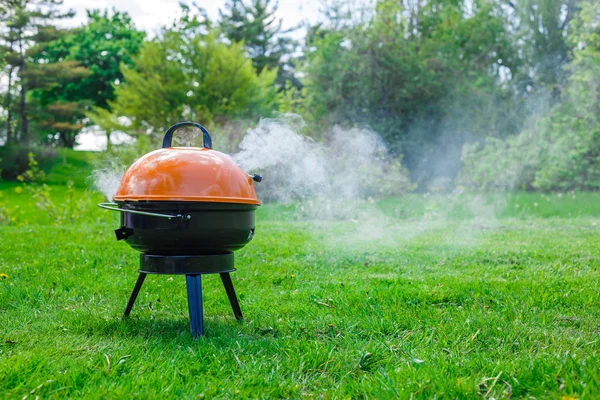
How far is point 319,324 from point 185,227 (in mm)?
935

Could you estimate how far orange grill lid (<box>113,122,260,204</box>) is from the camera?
9.20 ft

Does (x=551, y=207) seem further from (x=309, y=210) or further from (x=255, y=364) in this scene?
(x=255, y=364)

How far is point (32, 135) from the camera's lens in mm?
22406

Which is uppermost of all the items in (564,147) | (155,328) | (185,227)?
(564,147)

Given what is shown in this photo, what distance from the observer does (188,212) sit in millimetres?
2818

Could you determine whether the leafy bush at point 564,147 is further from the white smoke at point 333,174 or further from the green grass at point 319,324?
the green grass at point 319,324

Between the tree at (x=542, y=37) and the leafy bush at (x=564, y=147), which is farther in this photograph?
the tree at (x=542, y=37)

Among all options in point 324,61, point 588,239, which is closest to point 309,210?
point 588,239

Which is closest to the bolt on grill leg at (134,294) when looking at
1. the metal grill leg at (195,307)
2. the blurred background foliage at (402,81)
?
the metal grill leg at (195,307)

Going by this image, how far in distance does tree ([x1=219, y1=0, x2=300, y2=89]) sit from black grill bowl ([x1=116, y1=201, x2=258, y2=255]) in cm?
2473

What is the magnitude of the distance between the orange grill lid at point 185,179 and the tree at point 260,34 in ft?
81.0

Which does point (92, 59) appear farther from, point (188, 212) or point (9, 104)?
point (188, 212)

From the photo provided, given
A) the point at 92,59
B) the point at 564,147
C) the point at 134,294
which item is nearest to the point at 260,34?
the point at 92,59

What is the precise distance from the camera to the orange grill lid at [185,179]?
280 cm
